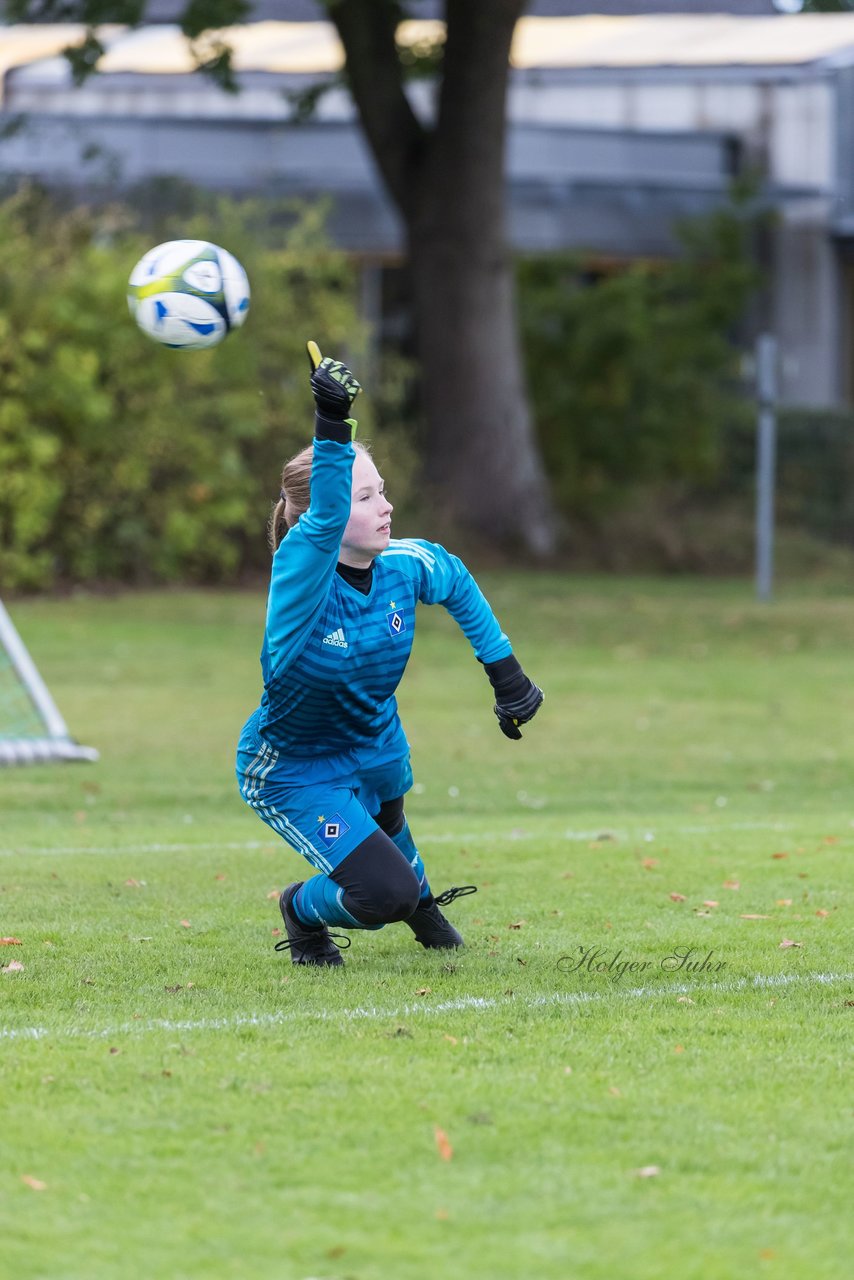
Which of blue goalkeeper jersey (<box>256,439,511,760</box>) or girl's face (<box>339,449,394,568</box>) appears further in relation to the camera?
girl's face (<box>339,449,394,568</box>)

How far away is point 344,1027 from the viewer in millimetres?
5055

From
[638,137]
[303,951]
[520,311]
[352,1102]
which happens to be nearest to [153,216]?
[520,311]

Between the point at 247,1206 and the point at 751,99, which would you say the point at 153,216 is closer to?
the point at 751,99

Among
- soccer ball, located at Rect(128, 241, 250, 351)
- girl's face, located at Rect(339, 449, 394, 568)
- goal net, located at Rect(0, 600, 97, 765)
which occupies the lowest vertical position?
goal net, located at Rect(0, 600, 97, 765)

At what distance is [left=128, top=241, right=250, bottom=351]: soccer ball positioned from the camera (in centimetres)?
705

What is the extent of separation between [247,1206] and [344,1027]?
134 cm

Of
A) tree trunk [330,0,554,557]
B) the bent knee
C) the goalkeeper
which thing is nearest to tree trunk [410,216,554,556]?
tree trunk [330,0,554,557]

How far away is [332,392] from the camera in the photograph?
5180mm

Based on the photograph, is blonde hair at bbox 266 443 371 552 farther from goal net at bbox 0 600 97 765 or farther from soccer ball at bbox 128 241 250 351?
goal net at bbox 0 600 97 765

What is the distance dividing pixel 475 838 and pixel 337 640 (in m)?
3.30

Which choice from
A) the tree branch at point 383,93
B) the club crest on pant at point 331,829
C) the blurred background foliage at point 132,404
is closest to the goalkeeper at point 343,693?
the club crest on pant at point 331,829

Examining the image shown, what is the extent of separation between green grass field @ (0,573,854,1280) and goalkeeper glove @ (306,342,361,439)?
1.61 m

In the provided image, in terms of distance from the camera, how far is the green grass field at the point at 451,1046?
11.8 ft
